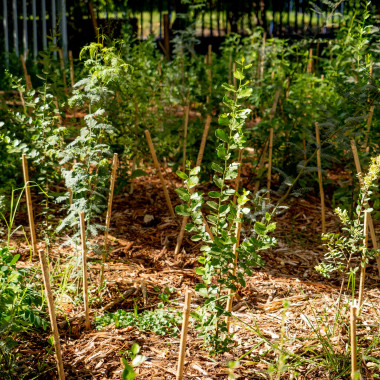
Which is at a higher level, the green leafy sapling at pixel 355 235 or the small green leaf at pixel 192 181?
the small green leaf at pixel 192 181

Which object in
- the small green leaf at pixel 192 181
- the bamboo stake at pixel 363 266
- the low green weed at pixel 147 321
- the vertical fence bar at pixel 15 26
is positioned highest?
the vertical fence bar at pixel 15 26

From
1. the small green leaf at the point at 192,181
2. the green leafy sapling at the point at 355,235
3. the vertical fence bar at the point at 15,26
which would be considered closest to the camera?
the small green leaf at the point at 192,181

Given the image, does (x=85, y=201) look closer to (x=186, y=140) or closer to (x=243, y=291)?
(x=243, y=291)

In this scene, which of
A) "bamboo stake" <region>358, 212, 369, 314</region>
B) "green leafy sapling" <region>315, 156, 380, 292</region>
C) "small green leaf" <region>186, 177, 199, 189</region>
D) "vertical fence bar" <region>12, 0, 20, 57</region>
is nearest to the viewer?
"small green leaf" <region>186, 177, 199, 189</region>

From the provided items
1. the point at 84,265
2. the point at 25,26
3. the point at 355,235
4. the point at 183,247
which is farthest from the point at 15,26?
the point at 355,235

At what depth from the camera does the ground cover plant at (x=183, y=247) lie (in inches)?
94.9

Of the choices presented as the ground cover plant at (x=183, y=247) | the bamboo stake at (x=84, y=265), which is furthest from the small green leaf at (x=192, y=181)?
the bamboo stake at (x=84, y=265)

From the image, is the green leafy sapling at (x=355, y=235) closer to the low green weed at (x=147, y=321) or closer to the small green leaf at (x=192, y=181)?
the small green leaf at (x=192, y=181)

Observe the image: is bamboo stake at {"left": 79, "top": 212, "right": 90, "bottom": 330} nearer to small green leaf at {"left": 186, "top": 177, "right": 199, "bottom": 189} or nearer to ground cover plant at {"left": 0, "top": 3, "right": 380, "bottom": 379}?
ground cover plant at {"left": 0, "top": 3, "right": 380, "bottom": 379}

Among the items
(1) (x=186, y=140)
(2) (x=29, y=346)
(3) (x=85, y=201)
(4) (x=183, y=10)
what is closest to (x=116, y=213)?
(1) (x=186, y=140)

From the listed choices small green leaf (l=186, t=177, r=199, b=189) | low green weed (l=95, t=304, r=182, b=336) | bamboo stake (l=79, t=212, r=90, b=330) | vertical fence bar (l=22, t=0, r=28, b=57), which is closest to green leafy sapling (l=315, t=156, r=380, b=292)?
small green leaf (l=186, t=177, r=199, b=189)

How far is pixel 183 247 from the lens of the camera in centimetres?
380

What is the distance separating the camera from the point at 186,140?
433cm

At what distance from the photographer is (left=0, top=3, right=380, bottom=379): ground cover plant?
2410 mm
